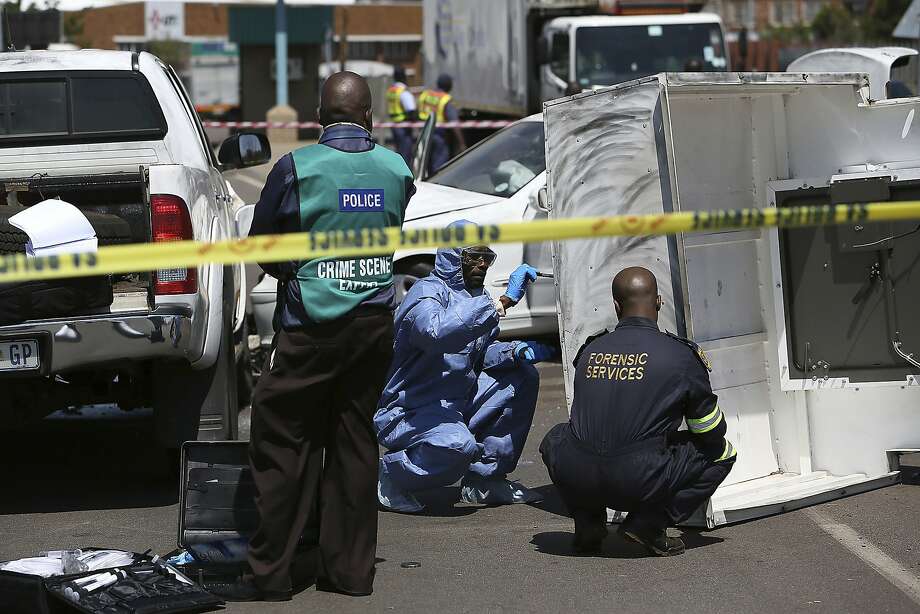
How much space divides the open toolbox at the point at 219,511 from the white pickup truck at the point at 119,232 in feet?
2.29

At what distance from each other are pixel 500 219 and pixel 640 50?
8278 mm

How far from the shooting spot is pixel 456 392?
6.03m

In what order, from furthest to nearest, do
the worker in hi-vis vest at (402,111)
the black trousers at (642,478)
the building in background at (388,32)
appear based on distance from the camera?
1. the building in background at (388,32)
2. the worker in hi-vis vest at (402,111)
3. the black trousers at (642,478)

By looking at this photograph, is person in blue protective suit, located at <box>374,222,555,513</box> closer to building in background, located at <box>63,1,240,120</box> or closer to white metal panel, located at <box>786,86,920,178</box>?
white metal panel, located at <box>786,86,920,178</box>

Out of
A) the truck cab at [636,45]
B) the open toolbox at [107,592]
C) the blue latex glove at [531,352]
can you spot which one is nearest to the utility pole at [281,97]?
the truck cab at [636,45]

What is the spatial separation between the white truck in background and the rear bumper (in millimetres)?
10485

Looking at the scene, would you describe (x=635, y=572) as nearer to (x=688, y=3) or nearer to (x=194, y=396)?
(x=194, y=396)

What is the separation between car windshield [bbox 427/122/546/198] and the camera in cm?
966

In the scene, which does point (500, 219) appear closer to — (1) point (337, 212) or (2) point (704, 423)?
(2) point (704, 423)

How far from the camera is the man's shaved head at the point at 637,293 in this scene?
532 cm

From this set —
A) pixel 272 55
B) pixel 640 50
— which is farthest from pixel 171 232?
pixel 272 55

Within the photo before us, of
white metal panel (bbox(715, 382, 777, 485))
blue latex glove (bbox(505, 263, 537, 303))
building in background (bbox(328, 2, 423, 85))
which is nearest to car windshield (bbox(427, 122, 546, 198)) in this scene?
white metal panel (bbox(715, 382, 777, 485))

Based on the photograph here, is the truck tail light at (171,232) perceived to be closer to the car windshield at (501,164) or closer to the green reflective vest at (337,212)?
the green reflective vest at (337,212)

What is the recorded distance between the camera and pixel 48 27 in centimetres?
1348
